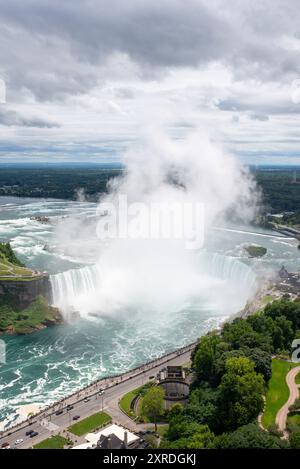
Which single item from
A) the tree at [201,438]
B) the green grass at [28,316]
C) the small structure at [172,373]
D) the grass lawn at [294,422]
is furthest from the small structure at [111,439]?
the green grass at [28,316]

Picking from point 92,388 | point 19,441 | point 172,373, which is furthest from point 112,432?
point 172,373

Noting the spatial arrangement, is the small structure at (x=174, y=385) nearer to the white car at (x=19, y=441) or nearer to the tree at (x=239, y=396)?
the tree at (x=239, y=396)

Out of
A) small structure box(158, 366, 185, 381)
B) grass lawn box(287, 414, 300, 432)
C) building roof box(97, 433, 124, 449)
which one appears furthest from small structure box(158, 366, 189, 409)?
building roof box(97, 433, 124, 449)

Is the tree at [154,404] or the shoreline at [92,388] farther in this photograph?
the shoreline at [92,388]

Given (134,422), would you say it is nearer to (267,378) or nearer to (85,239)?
(267,378)

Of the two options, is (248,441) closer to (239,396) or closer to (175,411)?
(239,396)

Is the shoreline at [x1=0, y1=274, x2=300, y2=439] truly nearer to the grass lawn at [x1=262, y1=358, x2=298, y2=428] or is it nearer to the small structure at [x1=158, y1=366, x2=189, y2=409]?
the small structure at [x1=158, y1=366, x2=189, y2=409]
